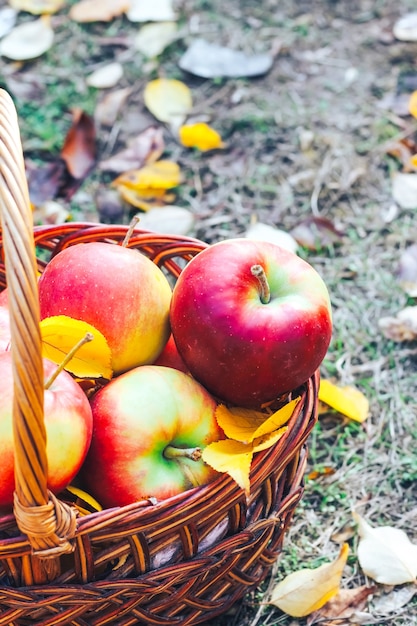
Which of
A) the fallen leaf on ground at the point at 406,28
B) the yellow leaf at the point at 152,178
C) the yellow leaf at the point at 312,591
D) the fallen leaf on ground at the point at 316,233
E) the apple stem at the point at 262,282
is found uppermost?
the apple stem at the point at 262,282

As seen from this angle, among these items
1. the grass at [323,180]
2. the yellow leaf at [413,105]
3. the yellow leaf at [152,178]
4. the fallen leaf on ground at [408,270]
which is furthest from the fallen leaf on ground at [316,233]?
the yellow leaf at [413,105]

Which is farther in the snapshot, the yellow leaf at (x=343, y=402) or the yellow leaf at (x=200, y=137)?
the yellow leaf at (x=200, y=137)

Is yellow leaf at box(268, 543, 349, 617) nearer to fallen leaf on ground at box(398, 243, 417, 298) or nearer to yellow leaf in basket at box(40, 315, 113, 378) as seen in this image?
yellow leaf in basket at box(40, 315, 113, 378)

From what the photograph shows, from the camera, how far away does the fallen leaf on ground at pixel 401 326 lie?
4.48 ft

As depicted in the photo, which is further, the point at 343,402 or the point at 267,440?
the point at 343,402

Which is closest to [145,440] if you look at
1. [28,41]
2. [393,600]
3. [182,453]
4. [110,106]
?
[182,453]

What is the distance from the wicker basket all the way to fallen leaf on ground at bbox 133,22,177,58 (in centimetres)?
126

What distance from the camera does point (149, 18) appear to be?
2004 millimetres

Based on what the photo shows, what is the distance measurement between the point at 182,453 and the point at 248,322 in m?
0.16

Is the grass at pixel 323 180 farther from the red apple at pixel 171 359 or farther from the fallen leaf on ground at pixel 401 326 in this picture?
the red apple at pixel 171 359

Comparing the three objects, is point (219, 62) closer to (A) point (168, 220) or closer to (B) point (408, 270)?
(A) point (168, 220)

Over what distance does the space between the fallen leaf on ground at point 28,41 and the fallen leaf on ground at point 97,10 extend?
0.08 meters

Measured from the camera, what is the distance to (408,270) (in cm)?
149

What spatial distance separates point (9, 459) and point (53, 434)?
46 mm
